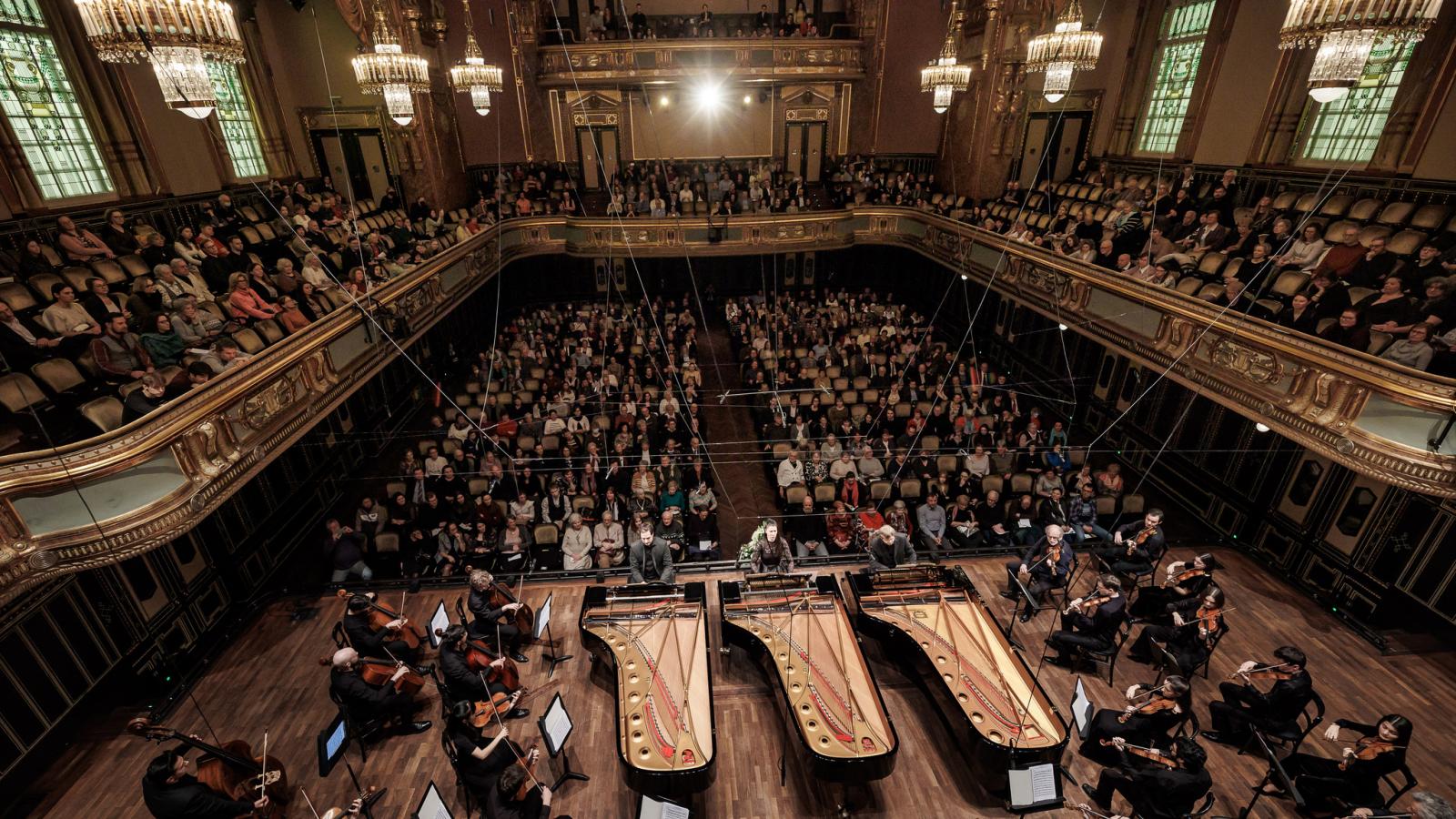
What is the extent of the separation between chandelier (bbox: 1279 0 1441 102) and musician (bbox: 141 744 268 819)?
9.00 m

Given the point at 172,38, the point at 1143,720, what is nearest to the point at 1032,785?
the point at 1143,720

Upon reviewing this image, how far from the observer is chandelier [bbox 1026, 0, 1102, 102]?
25.4ft

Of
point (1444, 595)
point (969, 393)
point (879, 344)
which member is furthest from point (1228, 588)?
point (879, 344)

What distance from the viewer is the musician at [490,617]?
19.0 feet

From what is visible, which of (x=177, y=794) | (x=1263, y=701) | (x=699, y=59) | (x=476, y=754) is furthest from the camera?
(x=699, y=59)

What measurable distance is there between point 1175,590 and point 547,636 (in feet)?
20.6

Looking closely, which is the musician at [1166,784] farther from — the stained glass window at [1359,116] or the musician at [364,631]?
the stained glass window at [1359,116]

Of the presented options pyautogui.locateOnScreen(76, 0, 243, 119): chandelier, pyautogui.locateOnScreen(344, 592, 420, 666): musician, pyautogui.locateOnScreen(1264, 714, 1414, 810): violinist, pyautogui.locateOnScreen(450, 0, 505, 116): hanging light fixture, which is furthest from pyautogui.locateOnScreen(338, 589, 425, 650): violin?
pyautogui.locateOnScreen(450, 0, 505, 116): hanging light fixture

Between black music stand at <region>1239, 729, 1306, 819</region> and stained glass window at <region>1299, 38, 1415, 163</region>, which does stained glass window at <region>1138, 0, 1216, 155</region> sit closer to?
stained glass window at <region>1299, 38, 1415, 163</region>

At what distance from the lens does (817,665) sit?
511 cm

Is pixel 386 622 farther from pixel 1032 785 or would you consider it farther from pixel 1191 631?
pixel 1191 631

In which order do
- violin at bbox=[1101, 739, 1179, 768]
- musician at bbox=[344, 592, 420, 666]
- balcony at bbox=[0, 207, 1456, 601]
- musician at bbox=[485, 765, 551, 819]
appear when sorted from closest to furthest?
1. musician at bbox=[485, 765, 551, 819]
2. violin at bbox=[1101, 739, 1179, 768]
3. balcony at bbox=[0, 207, 1456, 601]
4. musician at bbox=[344, 592, 420, 666]

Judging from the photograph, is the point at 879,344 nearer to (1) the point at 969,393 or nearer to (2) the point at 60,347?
(1) the point at 969,393

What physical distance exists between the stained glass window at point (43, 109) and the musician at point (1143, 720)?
41.5 feet
